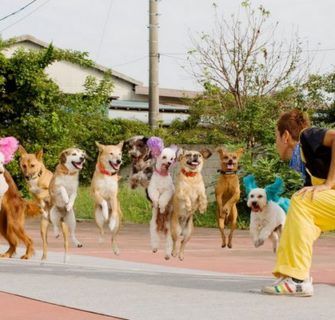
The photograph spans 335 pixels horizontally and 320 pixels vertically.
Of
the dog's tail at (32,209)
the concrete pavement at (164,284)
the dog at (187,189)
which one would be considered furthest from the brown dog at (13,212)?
the dog at (187,189)

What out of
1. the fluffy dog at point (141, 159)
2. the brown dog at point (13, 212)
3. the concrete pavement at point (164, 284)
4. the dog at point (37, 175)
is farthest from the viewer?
the brown dog at point (13, 212)

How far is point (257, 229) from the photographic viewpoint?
9508 mm

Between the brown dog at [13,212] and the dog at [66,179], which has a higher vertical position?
the dog at [66,179]

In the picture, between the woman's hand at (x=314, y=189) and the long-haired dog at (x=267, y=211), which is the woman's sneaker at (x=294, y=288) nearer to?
the woman's hand at (x=314, y=189)

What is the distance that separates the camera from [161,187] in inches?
349

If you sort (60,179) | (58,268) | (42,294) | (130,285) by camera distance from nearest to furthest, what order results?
(42,294) → (130,285) → (60,179) → (58,268)

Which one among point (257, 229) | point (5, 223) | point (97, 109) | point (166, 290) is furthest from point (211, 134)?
point (166, 290)

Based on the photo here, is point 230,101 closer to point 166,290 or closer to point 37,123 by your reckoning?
point 37,123

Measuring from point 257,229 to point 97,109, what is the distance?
13441 mm

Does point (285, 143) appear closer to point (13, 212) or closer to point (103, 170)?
point (103, 170)

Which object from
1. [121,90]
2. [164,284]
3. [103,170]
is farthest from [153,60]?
[121,90]

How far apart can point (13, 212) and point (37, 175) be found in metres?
1.39

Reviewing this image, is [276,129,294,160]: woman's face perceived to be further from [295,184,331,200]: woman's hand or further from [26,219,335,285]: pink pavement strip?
[26,219,335,285]: pink pavement strip

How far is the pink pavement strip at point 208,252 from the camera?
11.4 m
